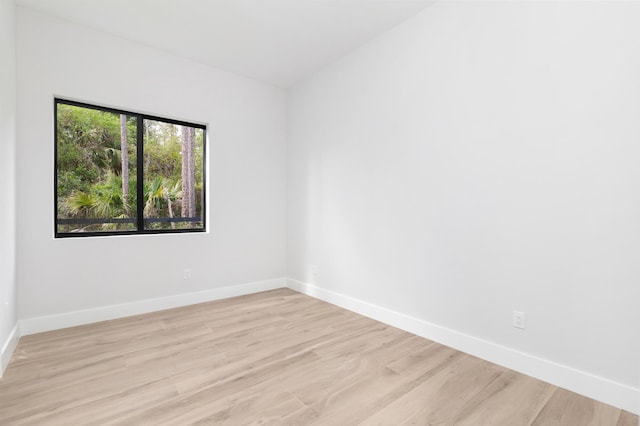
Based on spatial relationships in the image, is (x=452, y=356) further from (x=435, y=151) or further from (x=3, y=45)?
(x=3, y=45)

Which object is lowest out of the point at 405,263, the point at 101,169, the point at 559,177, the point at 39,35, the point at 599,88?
the point at 405,263

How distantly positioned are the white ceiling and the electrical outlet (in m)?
2.58

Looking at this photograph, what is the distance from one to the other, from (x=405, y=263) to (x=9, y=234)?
3.25 meters

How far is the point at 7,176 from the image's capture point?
7.72ft

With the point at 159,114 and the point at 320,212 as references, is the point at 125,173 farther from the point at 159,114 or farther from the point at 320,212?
the point at 320,212

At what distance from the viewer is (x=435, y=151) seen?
8.84 feet

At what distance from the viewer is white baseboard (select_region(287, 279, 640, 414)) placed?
179 cm

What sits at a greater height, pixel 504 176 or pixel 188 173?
pixel 188 173

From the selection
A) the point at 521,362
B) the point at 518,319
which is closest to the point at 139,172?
the point at 518,319

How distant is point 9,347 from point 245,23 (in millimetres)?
3268

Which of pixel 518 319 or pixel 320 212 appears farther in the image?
pixel 320 212

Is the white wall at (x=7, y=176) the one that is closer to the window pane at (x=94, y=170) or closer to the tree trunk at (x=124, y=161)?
the window pane at (x=94, y=170)

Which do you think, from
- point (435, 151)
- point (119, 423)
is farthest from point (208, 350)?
point (435, 151)

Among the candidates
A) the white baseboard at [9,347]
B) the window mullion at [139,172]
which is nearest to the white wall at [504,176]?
the window mullion at [139,172]
